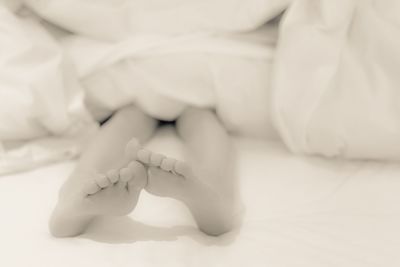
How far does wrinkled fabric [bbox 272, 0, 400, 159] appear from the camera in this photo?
85 centimetres

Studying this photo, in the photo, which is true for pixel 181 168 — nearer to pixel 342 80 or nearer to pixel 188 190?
pixel 188 190

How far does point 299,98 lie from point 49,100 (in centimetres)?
38

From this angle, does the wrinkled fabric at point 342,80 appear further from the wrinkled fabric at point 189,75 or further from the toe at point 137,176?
the toe at point 137,176

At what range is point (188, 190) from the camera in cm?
69

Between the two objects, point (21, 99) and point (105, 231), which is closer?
point (105, 231)

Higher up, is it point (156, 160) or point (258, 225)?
point (156, 160)

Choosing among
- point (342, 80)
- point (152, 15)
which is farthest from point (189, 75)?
point (342, 80)

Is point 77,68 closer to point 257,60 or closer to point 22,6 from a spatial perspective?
point 22,6

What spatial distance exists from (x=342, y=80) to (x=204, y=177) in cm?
27

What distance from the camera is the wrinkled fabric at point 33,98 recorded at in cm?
87

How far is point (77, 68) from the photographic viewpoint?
95cm

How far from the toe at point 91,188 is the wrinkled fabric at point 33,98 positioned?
224 mm

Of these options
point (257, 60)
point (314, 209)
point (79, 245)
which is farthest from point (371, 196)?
point (79, 245)

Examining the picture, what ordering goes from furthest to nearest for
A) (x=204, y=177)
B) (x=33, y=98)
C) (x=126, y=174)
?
(x=33, y=98) → (x=204, y=177) → (x=126, y=174)
